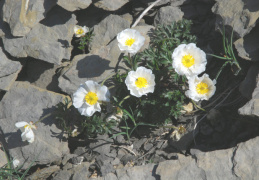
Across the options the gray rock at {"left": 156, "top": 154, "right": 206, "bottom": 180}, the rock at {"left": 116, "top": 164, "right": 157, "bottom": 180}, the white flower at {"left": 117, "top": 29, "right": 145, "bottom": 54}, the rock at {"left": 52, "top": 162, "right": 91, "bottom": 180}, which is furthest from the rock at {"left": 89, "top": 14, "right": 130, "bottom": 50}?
the gray rock at {"left": 156, "top": 154, "right": 206, "bottom": 180}

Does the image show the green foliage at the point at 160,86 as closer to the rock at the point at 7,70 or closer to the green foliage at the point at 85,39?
the green foliage at the point at 85,39

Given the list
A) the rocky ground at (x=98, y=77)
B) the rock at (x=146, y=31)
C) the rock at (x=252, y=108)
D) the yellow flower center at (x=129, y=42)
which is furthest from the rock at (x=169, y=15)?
the rock at (x=252, y=108)

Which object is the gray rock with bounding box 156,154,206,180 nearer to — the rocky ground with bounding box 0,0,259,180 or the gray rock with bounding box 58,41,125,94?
the rocky ground with bounding box 0,0,259,180

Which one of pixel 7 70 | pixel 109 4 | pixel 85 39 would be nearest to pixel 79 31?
pixel 85 39

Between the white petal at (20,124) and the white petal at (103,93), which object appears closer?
the white petal at (103,93)

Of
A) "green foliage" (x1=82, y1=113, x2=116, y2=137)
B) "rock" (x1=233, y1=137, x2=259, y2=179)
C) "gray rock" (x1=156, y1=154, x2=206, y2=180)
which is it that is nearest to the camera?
"rock" (x1=233, y1=137, x2=259, y2=179)

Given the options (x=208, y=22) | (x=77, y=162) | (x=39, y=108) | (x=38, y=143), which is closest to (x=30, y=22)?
(x=39, y=108)
